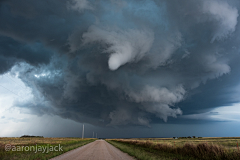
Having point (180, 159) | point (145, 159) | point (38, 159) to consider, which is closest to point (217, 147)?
point (180, 159)

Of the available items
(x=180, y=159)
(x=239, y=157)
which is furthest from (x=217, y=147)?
(x=180, y=159)

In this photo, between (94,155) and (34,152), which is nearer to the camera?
(94,155)

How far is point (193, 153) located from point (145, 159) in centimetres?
742

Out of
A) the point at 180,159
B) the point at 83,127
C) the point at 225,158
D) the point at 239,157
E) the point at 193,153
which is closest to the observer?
the point at 239,157

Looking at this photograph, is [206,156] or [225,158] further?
[206,156]

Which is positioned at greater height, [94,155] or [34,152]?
[94,155]

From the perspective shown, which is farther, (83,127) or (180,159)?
(83,127)

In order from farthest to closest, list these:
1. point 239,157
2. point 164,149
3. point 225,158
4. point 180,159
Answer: point 164,149
point 180,159
point 225,158
point 239,157

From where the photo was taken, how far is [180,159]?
47.9 ft

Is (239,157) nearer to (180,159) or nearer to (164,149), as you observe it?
(180,159)

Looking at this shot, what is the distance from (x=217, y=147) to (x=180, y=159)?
4.16 m

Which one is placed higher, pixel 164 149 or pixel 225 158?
pixel 225 158

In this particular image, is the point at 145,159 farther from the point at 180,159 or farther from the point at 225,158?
the point at 225,158

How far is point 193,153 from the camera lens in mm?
16922
